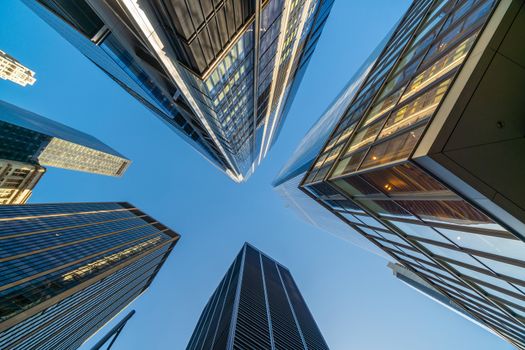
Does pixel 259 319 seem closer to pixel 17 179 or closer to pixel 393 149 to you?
pixel 393 149

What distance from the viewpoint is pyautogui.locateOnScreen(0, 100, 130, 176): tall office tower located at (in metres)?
100

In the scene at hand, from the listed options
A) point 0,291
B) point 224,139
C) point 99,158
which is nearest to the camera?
point 224,139

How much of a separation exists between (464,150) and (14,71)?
8689 inches

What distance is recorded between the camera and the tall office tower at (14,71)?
143250mm

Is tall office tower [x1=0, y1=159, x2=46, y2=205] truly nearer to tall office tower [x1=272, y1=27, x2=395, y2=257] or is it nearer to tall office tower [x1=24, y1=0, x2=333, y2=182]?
tall office tower [x1=24, y1=0, x2=333, y2=182]

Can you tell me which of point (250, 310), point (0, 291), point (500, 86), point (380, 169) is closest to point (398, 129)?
point (380, 169)

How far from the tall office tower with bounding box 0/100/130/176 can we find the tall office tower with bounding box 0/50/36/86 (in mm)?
37672

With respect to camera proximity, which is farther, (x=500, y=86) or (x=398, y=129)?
(x=398, y=129)

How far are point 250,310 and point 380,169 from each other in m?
92.3

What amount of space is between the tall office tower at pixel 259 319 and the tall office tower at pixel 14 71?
179263 mm

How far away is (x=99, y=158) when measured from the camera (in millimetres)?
158125

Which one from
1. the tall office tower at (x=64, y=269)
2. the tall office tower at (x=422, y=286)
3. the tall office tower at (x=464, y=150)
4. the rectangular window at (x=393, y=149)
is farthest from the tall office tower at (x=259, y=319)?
the rectangular window at (x=393, y=149)

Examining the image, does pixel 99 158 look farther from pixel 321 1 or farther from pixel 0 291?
pixel 321 1

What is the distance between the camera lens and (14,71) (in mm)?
149750
